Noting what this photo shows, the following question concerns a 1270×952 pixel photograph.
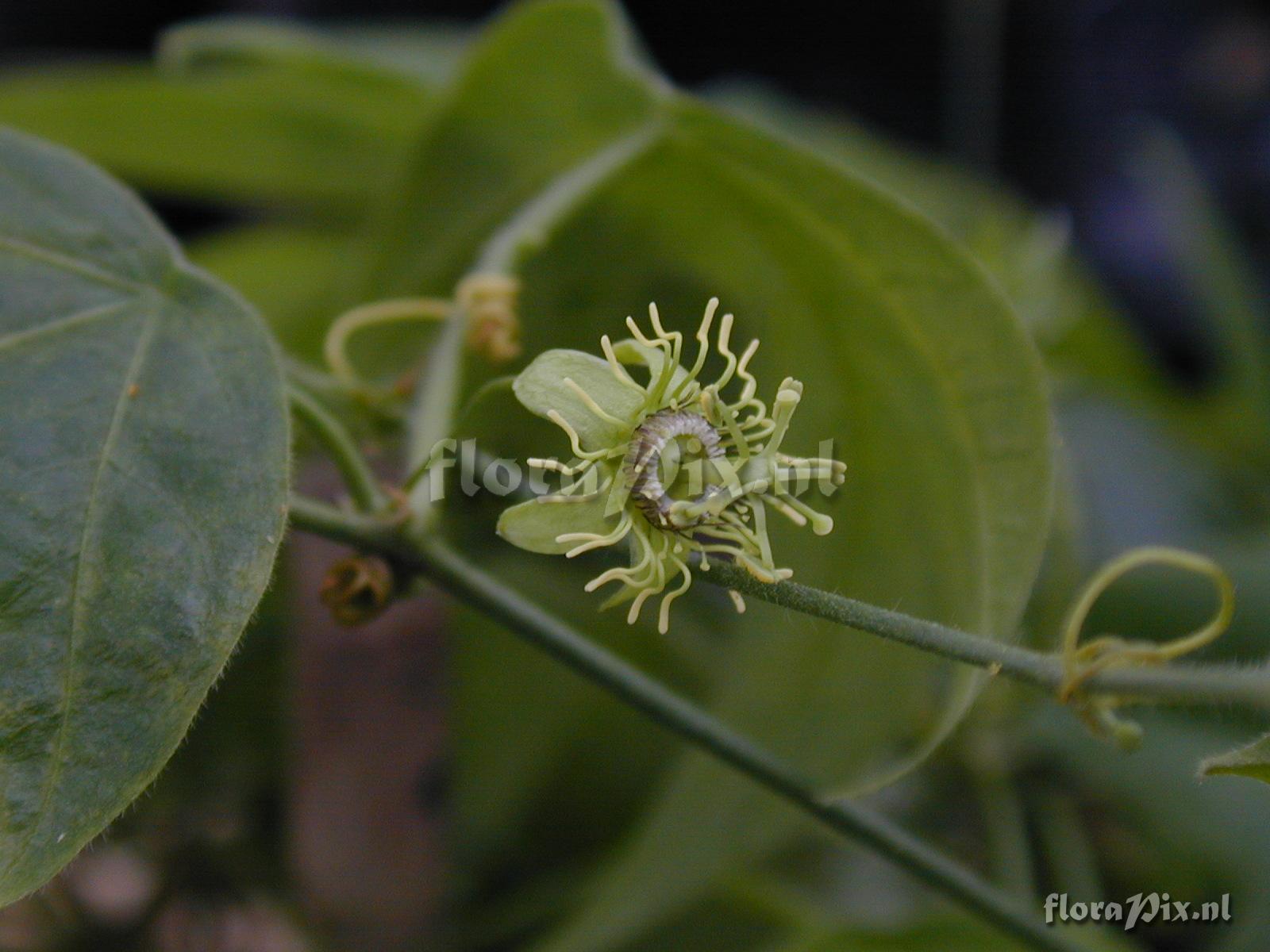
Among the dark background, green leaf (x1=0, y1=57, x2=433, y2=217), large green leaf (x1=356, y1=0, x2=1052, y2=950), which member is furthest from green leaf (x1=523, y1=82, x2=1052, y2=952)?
the dark background

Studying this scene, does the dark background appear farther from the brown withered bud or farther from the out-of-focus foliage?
the brown withered bud

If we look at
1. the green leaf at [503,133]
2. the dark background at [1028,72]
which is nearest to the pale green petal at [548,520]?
the green leaf at [503,133]

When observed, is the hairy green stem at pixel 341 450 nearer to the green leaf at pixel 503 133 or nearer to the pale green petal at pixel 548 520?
the pale green petal at pixel 548 520

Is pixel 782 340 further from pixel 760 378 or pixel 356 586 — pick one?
pixel 356 586

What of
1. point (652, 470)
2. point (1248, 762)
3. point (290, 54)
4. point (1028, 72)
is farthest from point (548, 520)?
point (1028, 72)

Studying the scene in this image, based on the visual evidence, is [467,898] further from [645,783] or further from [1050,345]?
[1050,345]

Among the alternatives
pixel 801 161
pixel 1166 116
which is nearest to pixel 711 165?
pixel 801 161

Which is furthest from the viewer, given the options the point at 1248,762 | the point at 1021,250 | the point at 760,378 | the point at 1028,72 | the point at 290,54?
the point at 1028,72
